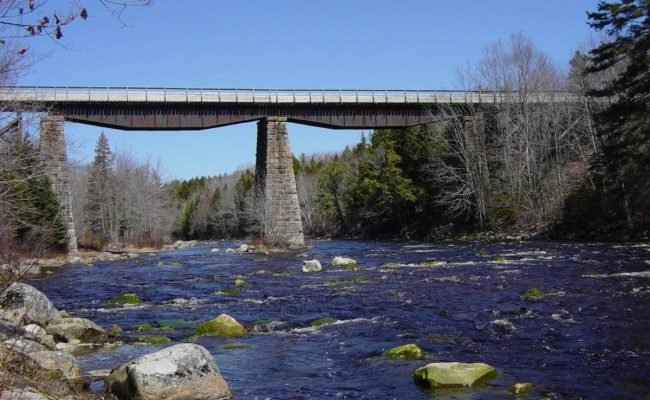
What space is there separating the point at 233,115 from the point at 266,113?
8.47 feet

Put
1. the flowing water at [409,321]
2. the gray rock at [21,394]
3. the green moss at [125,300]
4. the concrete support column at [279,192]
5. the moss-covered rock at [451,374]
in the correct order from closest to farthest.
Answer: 1. the gray rock at [21,394]
2. the moss-covered rock at [451,374]
3. the flowing water at [409,321]
4. the green moss at [125,300]
5. the concrete support column at [279,192]

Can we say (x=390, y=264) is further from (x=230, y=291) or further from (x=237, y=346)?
(x=237, y=346)

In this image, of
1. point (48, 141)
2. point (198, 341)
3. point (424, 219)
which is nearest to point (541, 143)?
point (424, 219)

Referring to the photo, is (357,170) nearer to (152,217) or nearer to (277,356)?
(152,217)

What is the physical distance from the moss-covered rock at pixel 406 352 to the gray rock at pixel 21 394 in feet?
19.1

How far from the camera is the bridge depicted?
42531mm

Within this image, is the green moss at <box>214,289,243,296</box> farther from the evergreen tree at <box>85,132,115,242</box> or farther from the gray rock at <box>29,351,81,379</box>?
the evergreen tree at <box>85,132,115,242</box>

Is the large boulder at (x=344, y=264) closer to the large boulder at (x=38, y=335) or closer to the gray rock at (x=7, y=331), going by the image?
the large boulder at (x=38, y=335)

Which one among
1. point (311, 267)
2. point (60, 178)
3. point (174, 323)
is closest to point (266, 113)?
point (60, 178)

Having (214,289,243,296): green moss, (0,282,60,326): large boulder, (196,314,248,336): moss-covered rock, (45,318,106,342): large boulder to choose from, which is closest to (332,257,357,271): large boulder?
(214,289,243,296): green moss

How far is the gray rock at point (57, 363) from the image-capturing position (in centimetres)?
813

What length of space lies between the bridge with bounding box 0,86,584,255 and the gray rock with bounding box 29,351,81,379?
34.2 m

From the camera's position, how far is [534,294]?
15.6 m

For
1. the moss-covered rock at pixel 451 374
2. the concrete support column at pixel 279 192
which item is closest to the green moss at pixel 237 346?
the moss-covered rock at pixel 451 374
